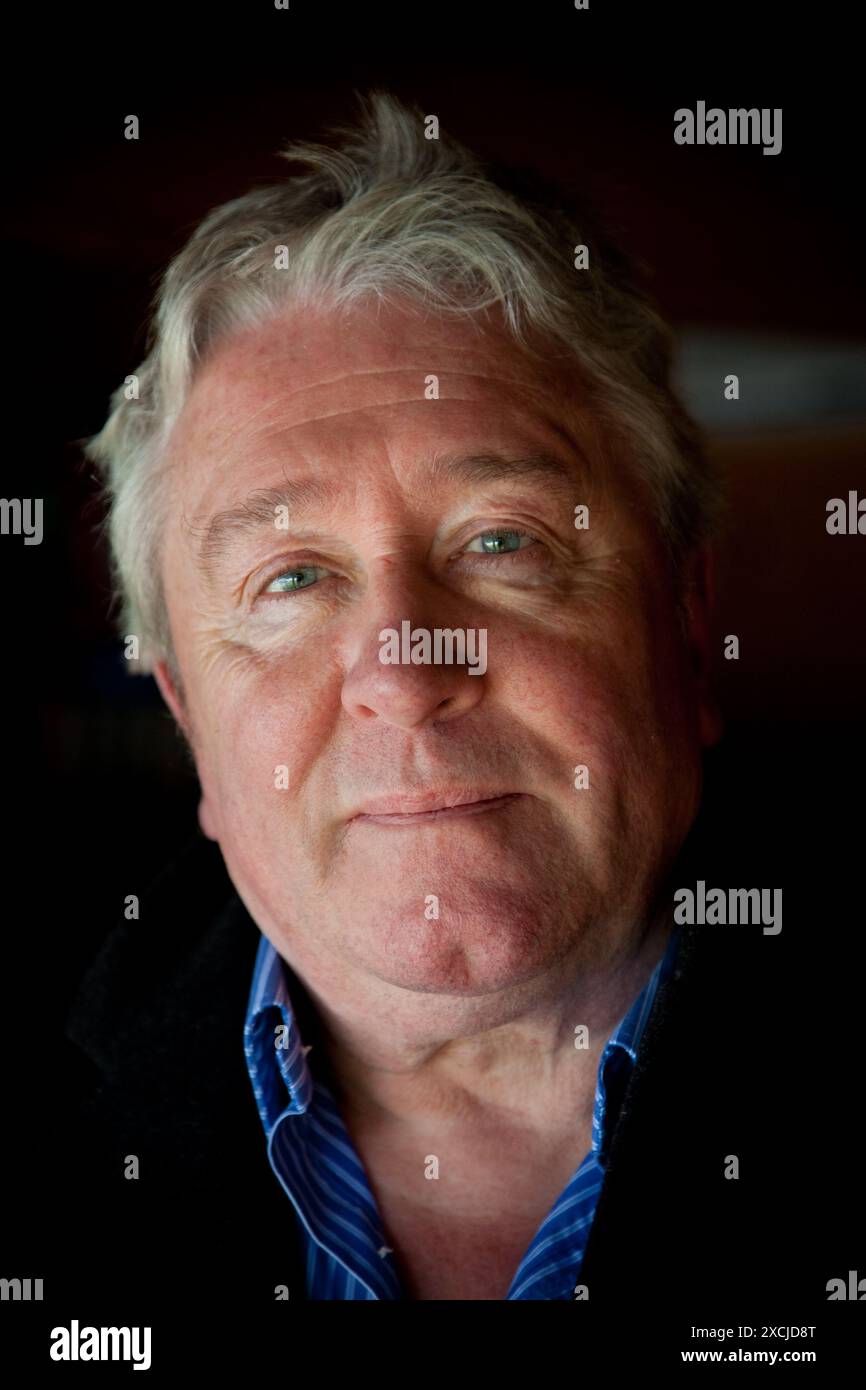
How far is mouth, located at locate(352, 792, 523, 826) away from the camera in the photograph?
1290 mm

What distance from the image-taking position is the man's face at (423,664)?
4.26 ft

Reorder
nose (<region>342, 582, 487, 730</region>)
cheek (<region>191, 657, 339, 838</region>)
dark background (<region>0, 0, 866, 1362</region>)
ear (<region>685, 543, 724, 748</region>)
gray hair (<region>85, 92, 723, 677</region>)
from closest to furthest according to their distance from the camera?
nose (<region>342, 582, 487, 730</region>) < cheek (<region>191, 657, 339, 838</region>) < gray hair (<region>85, 92, 723, 677</region>) < ear (<region>685, 543, 724, 748</region>) < dark background (<region>0, 0, 866, 1362</region>)

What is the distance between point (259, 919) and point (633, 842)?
47cm

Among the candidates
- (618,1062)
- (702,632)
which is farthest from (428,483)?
(618,1062)

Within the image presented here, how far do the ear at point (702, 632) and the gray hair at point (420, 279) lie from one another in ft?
0.13

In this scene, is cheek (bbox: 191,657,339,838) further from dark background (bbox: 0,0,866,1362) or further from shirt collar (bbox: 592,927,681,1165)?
dark background (bbox: 0,0,866,1362)

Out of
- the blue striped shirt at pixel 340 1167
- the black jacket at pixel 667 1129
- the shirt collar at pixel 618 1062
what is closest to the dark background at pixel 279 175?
the black jacket at pixel 667 1129

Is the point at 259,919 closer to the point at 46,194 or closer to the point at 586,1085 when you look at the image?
the point at 586,1085

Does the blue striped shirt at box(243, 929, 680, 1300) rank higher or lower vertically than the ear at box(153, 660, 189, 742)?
lower

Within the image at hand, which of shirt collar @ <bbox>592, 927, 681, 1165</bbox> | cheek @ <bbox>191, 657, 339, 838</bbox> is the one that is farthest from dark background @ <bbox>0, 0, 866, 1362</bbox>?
cheek @ <bbox>191, 657, 339, 838</bbox>

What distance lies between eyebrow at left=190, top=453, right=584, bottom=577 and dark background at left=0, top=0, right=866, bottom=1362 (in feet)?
1.94

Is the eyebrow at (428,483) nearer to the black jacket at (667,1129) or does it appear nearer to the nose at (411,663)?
the nose at (411,663)

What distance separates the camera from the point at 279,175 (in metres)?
1.87
